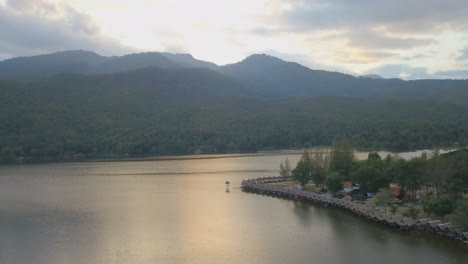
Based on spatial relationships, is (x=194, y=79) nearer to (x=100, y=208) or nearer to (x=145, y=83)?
(x=145, y=83)

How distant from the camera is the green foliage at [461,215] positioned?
23750mm

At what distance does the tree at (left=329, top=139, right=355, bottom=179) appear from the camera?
40.8 metres

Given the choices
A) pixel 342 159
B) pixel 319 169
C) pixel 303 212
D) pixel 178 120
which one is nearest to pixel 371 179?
pixel 303 212

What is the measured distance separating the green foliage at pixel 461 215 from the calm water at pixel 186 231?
1273mm

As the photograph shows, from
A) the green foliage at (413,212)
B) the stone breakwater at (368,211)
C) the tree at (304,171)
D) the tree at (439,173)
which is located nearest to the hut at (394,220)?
the stone breakwater at (368,211)

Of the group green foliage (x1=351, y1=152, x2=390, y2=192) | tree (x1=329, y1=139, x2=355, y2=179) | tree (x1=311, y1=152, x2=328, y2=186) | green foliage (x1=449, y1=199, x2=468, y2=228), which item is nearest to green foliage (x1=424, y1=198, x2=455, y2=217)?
green foliage (x1=449, y1=199, x2=468, y2=228)

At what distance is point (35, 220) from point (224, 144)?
7733 cm

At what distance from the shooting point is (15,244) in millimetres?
27047

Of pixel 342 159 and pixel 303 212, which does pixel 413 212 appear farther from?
pixel 342 159

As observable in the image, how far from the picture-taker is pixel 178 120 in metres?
133

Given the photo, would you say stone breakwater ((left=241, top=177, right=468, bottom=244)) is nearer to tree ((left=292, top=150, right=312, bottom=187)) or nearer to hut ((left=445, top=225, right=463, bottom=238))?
hut ((left=445, top=225, right=463, bottom=238))

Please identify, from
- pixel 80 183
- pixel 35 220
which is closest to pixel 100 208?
pixel 35 220

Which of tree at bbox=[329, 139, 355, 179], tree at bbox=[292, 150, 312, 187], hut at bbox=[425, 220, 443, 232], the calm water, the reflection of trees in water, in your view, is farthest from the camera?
tree at bbox=[292, 150, 312, 187]

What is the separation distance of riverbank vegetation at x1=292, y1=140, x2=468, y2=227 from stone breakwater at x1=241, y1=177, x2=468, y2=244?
26.9 inches
